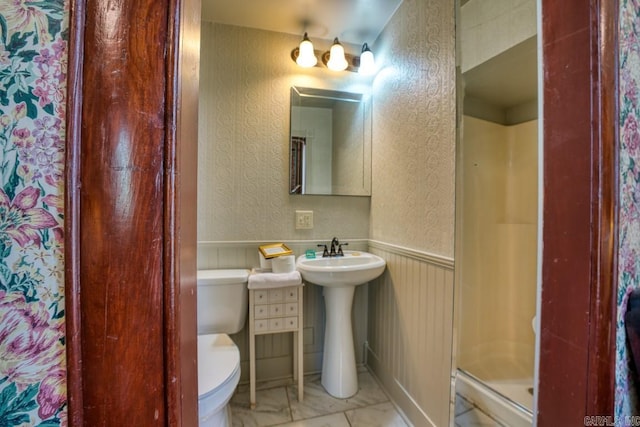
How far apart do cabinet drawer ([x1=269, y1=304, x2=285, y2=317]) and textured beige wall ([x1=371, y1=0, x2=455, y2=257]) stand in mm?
751

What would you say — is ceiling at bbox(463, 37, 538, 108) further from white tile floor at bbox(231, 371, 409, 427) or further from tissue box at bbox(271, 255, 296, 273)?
white tile floor at bbox(231, 371, 409, 427)

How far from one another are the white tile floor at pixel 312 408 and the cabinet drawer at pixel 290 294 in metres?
0.58

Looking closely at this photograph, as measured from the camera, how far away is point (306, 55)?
1616mm

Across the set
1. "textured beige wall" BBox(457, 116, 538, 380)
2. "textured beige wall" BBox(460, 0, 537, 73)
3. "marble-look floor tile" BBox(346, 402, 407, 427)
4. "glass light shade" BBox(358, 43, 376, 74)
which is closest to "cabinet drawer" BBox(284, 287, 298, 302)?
"marble-look floor tile" BBox(346, 402, 407, 427)

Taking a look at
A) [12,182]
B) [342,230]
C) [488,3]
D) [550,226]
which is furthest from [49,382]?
[488,3]

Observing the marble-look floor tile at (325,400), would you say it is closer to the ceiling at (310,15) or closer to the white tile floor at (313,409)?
the white tile floor at (313,409)

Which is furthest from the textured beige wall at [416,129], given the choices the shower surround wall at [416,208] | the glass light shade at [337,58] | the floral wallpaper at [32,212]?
the floral wallpaper at [32,212]

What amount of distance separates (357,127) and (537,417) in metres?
1.66

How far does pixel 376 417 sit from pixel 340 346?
1.24 feet

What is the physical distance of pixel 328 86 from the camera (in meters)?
1.75

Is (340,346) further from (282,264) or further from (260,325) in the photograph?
(282,264)

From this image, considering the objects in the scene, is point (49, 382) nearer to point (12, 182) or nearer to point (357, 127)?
point (12, 182)

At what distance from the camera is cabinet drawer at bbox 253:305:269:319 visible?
1.42 meters

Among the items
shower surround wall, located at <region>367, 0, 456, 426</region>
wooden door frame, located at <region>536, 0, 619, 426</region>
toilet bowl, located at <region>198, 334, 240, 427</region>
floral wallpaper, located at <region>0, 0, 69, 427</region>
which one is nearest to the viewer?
floral wallpaper, located at <region>0, 0, 69, 427</region>
